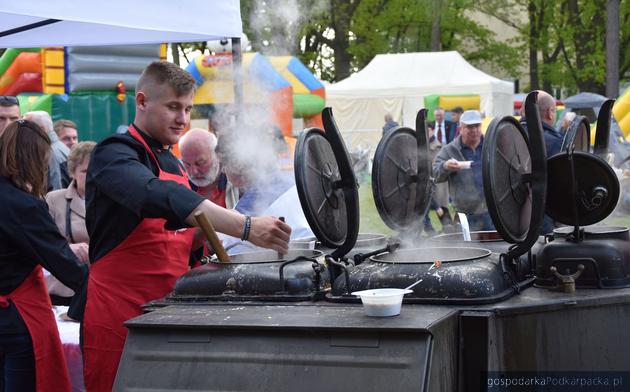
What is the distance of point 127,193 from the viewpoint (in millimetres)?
2580

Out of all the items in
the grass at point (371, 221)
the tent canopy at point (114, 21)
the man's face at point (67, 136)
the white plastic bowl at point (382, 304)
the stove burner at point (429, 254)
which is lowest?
the grass at point (371, 221)

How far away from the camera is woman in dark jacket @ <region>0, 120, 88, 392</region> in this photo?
10.4ft

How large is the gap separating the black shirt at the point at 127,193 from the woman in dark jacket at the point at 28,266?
15.2 inches

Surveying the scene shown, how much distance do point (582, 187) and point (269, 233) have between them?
3.63 ft

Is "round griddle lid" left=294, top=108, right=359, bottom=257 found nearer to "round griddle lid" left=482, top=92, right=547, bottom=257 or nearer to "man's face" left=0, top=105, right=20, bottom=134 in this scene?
"round griddle lid" left=482, top=92, right=547, bottom=257

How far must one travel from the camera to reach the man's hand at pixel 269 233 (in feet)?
8.41

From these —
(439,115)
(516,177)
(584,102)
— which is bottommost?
(516,177)

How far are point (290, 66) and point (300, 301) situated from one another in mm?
13943

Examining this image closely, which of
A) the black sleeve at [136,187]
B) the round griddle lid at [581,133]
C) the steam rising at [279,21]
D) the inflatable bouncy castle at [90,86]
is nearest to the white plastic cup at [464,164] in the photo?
the steam rising at [279,21]

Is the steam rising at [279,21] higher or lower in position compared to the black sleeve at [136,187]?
higher

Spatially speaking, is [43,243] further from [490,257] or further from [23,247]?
[490,257]

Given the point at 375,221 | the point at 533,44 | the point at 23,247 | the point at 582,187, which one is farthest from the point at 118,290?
the point at 533,44

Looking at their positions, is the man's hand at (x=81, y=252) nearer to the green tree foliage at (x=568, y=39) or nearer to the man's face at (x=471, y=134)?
the man's face at (x=471, y=134)

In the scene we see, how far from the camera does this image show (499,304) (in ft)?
8.07
